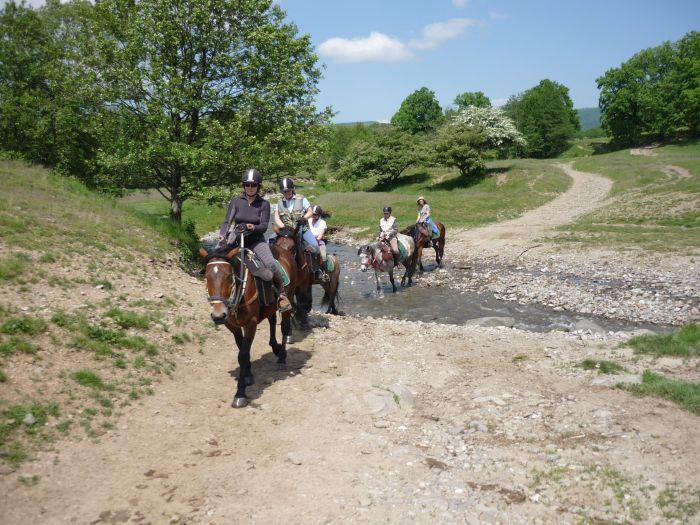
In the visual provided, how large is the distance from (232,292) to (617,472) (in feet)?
21.3

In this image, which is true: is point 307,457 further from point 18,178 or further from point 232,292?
point 18,178

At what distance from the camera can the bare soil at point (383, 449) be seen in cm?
574

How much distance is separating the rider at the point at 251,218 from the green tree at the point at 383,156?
54.0m

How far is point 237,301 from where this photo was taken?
27.5 feet

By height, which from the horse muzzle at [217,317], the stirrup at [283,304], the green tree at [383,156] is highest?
the green tree at [383,156]

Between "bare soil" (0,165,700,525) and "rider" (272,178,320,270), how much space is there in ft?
10.4

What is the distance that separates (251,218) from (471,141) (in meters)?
52.1

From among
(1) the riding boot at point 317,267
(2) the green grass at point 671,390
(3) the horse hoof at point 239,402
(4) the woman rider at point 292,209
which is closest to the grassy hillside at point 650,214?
(2) the green grass at point 671,390

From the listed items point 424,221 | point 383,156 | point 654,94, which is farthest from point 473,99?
point 424,221

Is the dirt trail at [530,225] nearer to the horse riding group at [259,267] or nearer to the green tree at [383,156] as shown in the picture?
the horse riding group at [259,267]

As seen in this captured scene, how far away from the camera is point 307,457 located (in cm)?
700

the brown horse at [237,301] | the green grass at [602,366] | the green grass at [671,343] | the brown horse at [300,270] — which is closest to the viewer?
the brown horse at [237,301]

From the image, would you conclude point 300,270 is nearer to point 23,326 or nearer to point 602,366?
point 23,326

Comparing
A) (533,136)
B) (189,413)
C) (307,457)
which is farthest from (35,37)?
(533,136)
